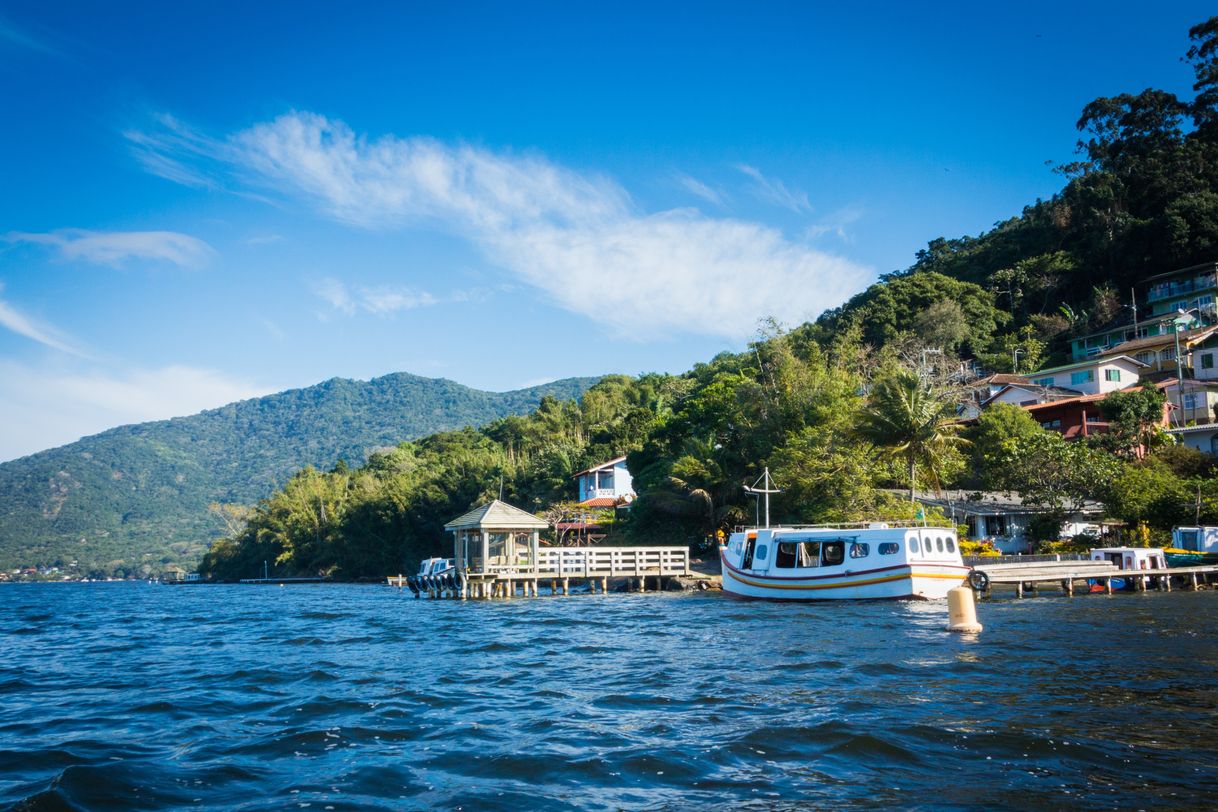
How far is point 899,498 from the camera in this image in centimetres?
4122

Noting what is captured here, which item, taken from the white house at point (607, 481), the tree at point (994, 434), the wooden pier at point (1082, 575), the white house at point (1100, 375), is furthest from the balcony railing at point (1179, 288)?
the white house at point (607, 481)

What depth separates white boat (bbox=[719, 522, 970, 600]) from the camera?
2750cm

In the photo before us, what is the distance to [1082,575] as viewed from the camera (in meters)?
29.8

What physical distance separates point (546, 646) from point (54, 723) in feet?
33.2

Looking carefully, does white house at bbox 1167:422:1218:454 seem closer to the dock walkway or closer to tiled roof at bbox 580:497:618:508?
the dock walkway

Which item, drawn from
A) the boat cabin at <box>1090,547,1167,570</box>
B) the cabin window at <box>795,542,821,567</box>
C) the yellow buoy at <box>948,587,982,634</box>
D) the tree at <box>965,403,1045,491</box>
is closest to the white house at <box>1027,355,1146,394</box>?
the tree at <box>965,403,1045,491</box>

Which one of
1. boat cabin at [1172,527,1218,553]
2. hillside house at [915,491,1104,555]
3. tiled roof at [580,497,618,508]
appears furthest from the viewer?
tiled roof at [580,497,618,508]

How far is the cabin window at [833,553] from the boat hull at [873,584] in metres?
0.59

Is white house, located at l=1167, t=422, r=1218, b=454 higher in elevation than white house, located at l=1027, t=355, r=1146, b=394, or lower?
lower

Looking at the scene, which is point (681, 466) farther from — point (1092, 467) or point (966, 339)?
point (966, 339)

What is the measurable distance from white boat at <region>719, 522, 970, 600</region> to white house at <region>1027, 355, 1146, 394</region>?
1480 inches

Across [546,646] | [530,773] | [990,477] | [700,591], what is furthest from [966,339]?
[530,773]

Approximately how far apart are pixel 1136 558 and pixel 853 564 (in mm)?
11563

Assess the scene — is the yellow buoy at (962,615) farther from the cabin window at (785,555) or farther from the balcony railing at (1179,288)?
the balcony railing at (1179,288)
